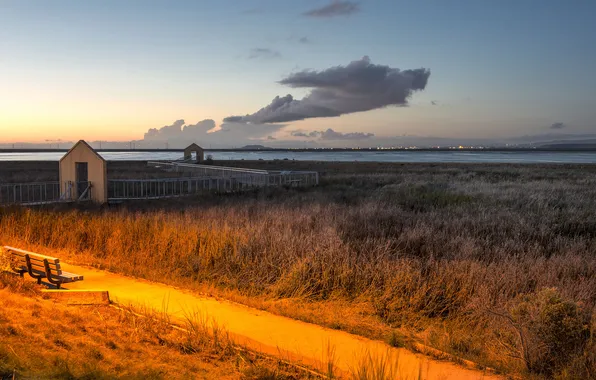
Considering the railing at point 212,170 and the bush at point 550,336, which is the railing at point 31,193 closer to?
the railing at point 212,170

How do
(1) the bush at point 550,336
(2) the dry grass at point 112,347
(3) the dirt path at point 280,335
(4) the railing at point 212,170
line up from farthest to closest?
(4) the railing at point 212,170 → (1) the bush at point 550,336 → (3) the dirt path at point 280,335 → (2) the dry grass at point 112,347

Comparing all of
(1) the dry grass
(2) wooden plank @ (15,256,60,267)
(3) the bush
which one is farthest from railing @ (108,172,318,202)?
(3) the bush

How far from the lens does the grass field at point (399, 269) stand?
589cm

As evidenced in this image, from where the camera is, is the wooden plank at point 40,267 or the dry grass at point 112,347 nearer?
the dry grass at point 112,347

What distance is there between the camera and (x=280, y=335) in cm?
630

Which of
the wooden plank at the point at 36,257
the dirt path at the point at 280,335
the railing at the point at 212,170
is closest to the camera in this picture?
the dirt path at the point at 280,335

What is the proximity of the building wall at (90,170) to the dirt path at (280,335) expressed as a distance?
13.9 m

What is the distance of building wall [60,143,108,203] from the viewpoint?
21.5 meters

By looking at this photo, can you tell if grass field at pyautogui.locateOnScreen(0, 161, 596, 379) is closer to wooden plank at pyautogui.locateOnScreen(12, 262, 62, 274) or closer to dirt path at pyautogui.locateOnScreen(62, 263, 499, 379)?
dirt path at pyautogui.locateOnScreen(62, 263, 499, 379)

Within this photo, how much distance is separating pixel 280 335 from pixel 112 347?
6.83 ft

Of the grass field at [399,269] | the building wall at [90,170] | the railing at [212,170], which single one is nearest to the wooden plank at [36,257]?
the grass field at [399,269]

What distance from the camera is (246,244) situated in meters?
10.4

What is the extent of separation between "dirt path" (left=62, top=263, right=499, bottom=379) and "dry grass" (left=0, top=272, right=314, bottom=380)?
1.29 feet

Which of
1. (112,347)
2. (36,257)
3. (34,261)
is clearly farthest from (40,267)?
(112,347)
